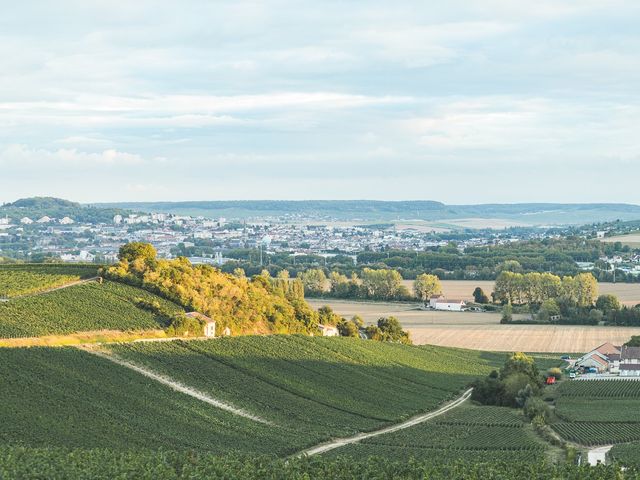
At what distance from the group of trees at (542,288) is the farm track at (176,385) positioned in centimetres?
7486

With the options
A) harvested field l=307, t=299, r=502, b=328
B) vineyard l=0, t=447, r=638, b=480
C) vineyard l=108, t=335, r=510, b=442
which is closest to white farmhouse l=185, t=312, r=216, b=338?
vineyard l=108, t=335, r=510, b=442

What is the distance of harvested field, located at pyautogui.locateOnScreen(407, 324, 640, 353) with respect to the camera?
103500 millimetres

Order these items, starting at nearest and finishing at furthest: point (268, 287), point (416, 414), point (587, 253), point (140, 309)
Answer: point (416, 414) < point (140, 309) < point (268, 287) < point (587, 253)

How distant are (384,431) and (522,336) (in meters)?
50.4

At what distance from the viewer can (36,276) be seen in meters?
80.1

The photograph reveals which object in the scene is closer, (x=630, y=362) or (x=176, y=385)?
(x=176, y=385)

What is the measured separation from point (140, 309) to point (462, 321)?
177ft

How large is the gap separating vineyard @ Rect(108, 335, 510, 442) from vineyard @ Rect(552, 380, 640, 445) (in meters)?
7.72

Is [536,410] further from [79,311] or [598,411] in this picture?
[79,311]

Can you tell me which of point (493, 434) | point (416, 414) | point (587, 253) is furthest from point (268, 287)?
point (587, 253)

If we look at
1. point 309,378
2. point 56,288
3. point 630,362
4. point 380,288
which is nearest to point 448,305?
point 380,288

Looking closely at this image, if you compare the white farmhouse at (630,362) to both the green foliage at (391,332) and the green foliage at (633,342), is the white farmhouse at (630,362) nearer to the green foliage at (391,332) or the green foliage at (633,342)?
the green foliage at (633,342)

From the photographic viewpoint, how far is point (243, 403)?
205 ft

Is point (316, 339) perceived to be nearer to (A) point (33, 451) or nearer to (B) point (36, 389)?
(B) point (36, 389)
